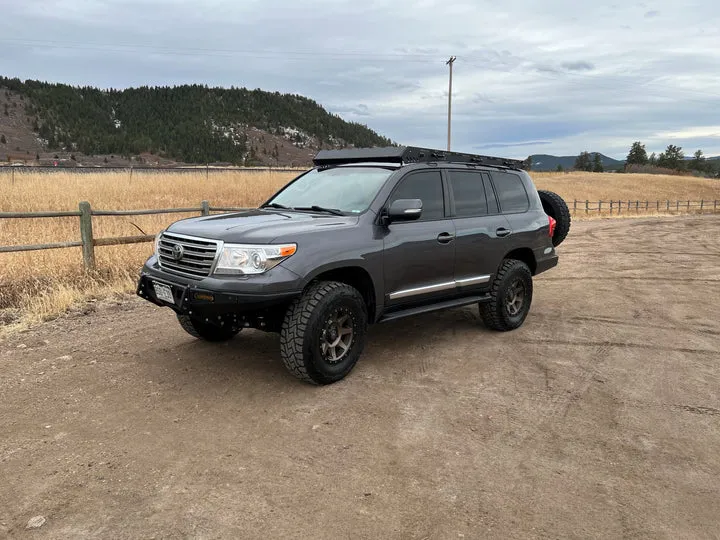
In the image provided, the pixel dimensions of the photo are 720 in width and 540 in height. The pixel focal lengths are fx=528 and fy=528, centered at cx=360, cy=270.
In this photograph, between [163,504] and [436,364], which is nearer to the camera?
[163,504]

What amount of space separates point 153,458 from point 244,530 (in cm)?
95

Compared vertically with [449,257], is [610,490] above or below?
below

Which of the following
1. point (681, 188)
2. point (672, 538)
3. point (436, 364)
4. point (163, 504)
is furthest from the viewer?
point (681, 188)

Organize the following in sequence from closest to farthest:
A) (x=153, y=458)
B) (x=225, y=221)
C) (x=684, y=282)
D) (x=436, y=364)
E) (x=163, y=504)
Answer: (x=163, y=504) → (x=153, y=458) → (x=225, y=221) → (x=436, y=364) → (x=684, y=282)

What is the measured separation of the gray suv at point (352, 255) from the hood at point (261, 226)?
0.01 meters

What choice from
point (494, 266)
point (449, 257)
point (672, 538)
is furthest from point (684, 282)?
point (672, 538)

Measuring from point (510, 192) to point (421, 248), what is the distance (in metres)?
1.88

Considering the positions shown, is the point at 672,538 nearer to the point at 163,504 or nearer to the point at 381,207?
the point at 163,504

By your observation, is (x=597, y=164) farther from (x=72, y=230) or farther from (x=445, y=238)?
(x=445, y=238)

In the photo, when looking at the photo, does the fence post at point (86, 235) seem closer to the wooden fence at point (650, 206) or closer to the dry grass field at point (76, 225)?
the dry grass field at point (76, 225)

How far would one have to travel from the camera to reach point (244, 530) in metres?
2.52

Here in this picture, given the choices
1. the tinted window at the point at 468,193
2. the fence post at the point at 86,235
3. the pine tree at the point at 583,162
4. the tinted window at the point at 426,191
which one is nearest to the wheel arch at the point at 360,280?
the tinted window at the point at 426,191

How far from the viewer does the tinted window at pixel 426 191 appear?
4.89 metres

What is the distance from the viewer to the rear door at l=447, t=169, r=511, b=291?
209 inches
